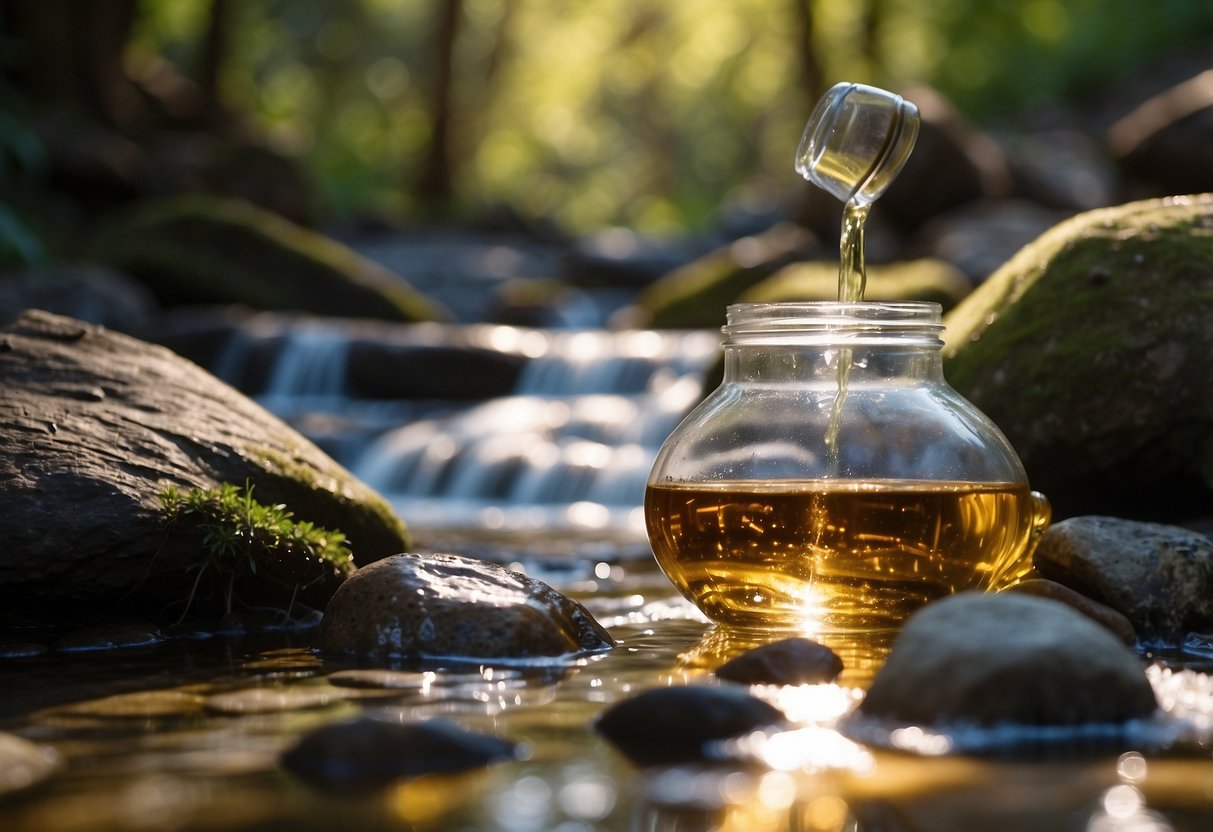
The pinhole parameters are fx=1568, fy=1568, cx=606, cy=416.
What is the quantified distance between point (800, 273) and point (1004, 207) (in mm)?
8195

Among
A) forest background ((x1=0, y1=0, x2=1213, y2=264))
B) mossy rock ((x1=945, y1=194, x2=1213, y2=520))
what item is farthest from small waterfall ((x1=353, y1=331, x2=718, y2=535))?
forest background ((x1=0, y1=0, x2=1213, y2=264))

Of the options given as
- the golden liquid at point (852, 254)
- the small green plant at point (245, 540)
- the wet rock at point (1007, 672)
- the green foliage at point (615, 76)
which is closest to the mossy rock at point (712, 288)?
the green foliage at point (615, 76)

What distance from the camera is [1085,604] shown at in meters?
4.89

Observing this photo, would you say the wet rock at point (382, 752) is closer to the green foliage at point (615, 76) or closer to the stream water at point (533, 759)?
the stream water at point (533, 759)

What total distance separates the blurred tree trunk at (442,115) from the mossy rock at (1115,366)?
28553mm

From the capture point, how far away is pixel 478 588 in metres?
4.72

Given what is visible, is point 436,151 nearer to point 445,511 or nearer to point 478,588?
point 445,511

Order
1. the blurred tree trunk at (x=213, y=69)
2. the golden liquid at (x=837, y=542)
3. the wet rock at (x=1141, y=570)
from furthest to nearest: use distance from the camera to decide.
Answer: the blurred tree trunk at (x=213, y=69) → the wet rock at (x=1141, y=570) → the golden liquid at (x=837, y=542)

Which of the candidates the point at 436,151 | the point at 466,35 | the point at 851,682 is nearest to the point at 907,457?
the point at 851,682

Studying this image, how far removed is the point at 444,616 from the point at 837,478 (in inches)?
47.7

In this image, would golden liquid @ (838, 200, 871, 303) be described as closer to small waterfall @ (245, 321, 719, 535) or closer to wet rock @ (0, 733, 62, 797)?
wet rock @ (0, 733, 62, 797)

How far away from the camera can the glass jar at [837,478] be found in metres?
4.38

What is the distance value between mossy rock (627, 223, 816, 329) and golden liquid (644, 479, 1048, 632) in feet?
42.9

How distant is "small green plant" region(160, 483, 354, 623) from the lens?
523cm
